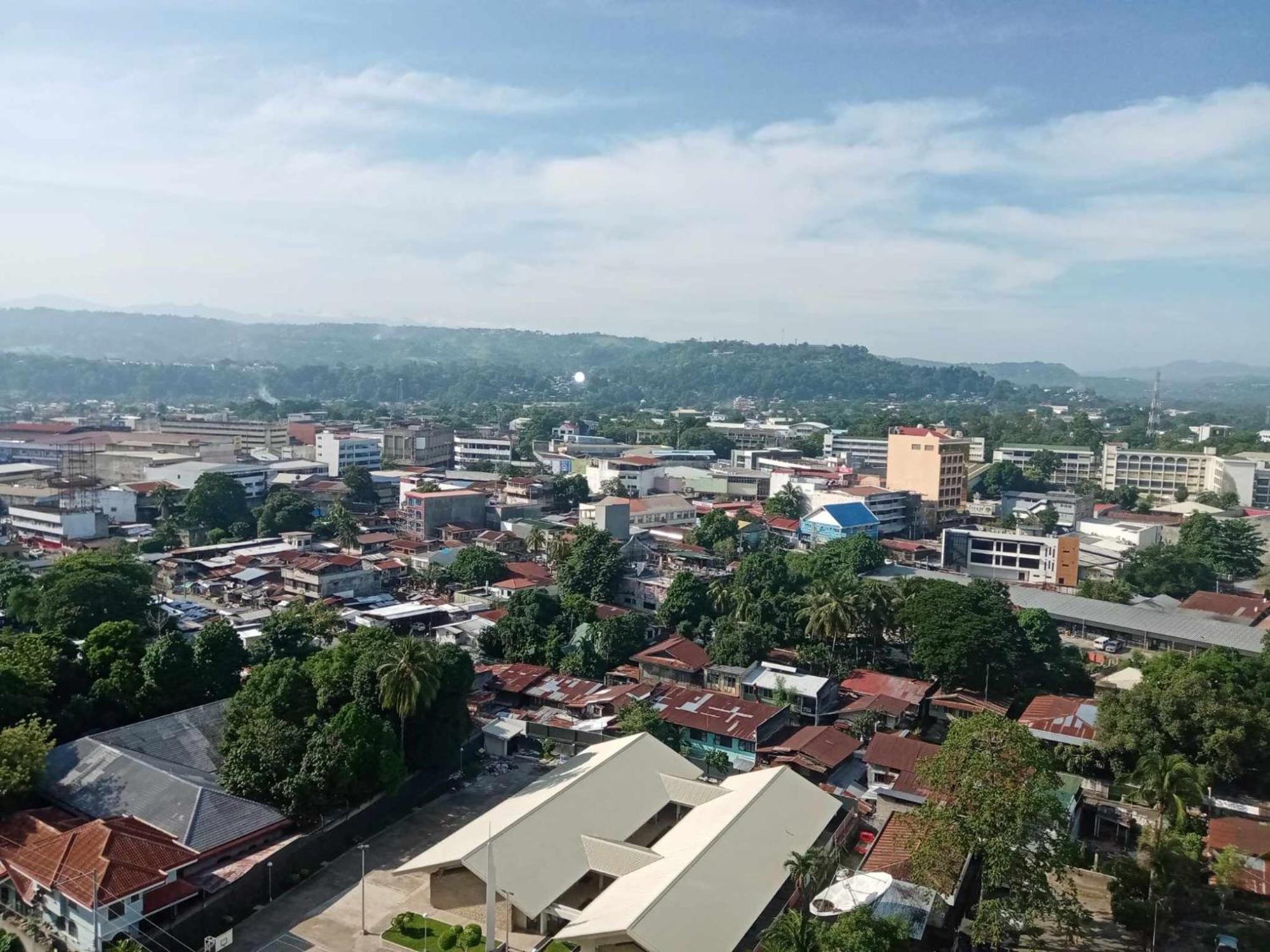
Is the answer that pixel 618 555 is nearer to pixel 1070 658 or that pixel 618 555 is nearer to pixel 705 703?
pixel 705 703

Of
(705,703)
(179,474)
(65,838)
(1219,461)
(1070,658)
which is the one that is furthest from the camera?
(1219,461)

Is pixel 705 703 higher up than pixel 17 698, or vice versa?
pixel 17 698

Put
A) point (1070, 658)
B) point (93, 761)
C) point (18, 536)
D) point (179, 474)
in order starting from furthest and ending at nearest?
point (179, 474), point (18, 536), point (1070, 658), point (93, 761)

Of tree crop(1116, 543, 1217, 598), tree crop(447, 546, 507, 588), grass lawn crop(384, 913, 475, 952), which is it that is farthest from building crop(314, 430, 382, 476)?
grass lawn crop(384, 913, 475, 952)

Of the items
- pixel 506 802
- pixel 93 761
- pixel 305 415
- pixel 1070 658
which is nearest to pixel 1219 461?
pixel 1070 658

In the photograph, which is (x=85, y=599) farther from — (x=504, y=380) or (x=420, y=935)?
(x=504, y=380)

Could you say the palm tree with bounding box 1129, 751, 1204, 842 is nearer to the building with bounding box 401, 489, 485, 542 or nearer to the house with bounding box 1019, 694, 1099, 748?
the house with bounding box 1019, 694, 1099, 748
